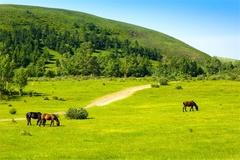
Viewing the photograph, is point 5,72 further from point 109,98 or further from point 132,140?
point 132,140

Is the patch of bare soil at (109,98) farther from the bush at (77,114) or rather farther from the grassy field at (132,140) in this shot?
the grassy field at (132,140)

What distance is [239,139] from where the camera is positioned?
1005 inches

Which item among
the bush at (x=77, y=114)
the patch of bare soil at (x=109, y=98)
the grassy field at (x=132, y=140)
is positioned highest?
the grassy field at (x=132, y=140)

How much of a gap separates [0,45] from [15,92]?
4677 inches

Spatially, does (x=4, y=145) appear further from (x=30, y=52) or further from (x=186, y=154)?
(x=30, y=52)

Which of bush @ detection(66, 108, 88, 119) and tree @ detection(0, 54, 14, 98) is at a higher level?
tree @ detection(0, 54, 14, 98)

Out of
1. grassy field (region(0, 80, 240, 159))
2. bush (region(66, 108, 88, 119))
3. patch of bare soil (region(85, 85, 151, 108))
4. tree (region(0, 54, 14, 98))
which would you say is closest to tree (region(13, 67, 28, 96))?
tree (region(0, 54, 14, 98))

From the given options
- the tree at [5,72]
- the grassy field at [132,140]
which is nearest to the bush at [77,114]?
the grassy field at [132,140]

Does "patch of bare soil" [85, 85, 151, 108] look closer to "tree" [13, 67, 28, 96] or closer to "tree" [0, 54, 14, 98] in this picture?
"tree" [13, 67, 28, 96]

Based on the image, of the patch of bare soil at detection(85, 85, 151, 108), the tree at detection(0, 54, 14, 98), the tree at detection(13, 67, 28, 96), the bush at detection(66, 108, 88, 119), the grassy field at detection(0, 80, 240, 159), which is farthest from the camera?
the tree at detection(0, 54, 14, 98)

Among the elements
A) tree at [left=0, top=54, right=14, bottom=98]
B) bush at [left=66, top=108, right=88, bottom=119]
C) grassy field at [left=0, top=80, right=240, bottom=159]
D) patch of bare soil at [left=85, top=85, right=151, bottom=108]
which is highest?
tree at [left=0, top=54, right=14, bottom=98]

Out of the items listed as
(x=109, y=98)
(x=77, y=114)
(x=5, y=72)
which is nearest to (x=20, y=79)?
(x=5, y=72)

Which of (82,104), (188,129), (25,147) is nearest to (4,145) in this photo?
(25,147)

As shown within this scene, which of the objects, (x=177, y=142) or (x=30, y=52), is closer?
(x=177, y=142)
